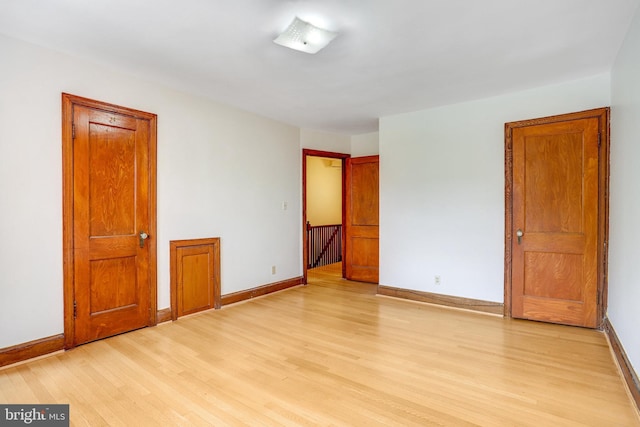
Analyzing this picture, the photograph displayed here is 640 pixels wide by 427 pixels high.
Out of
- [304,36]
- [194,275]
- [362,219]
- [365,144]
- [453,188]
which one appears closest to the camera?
[304,36]

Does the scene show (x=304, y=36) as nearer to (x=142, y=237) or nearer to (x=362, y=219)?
(x=142, y=237)

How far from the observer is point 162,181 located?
3.57m

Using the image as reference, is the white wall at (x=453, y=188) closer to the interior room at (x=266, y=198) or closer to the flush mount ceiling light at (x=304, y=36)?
the interior room at (x=266, y=198)

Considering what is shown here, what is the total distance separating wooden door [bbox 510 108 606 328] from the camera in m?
3.29

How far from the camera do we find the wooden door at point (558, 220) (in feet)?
10.8

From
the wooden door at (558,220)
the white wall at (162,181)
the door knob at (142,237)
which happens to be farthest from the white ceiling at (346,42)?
the door knob at (142,237)

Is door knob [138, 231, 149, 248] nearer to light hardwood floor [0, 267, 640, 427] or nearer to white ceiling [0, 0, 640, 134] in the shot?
light hardwood floor [0, 267, 640, 427]

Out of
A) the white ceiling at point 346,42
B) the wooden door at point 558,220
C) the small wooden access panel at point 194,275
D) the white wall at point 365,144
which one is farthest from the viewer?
the white wall at point 365,144

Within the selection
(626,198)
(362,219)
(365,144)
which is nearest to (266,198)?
(362,219)

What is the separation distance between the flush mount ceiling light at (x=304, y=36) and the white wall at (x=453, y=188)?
2318 mm

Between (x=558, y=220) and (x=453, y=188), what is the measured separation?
3.70 ft

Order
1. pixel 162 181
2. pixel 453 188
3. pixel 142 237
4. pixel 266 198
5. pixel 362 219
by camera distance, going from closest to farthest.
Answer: pixel 142 237 → pixel 162 181 → pixel 453 188 → pixel 266 198 → pixel 362 219

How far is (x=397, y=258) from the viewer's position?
15.1ft

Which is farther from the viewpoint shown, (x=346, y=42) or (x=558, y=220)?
(x=558, y=220)
